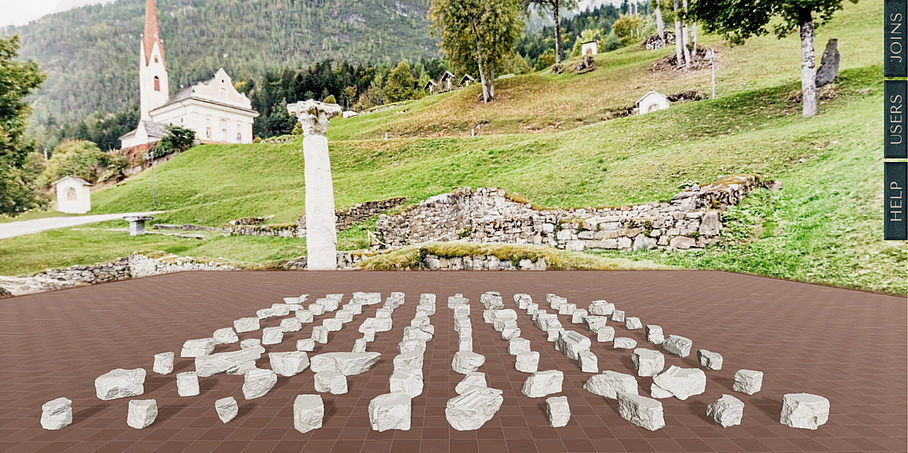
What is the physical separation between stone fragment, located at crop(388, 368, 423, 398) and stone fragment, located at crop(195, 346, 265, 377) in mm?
1693

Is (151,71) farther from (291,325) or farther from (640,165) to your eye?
(640,165)

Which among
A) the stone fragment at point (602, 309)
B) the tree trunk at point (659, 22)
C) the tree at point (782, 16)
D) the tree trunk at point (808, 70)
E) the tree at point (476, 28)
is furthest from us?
the tree trunk at point (659, 22)

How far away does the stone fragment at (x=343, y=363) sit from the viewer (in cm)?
403

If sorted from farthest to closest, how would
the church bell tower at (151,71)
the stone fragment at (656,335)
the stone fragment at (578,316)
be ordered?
1. the church bell tower at (151,71)
2. the stone fragment at (578,316)
3. the stone fragment at (656,335)

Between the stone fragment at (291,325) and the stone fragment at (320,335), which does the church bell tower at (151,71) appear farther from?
the stone fragment at (320,335)

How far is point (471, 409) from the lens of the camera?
3.04 metres

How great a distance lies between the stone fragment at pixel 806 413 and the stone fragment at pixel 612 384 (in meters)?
1.04

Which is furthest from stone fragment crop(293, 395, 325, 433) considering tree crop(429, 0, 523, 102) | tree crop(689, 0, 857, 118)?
tree crop(429, 0, 523, 102)

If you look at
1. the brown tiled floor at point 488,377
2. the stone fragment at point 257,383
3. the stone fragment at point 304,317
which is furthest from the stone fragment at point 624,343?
A: the stone fragment at point 304,317

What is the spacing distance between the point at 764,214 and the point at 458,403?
13.9 meters

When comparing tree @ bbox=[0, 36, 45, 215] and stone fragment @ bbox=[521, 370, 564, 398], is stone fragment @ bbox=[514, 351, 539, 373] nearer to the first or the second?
stone fragment @ bbox=[521, 370, 564, 398]

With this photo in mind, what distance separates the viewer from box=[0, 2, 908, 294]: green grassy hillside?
11.8m

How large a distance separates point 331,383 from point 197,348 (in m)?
2.05

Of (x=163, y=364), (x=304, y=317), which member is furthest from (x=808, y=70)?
(x=163, y=364)
